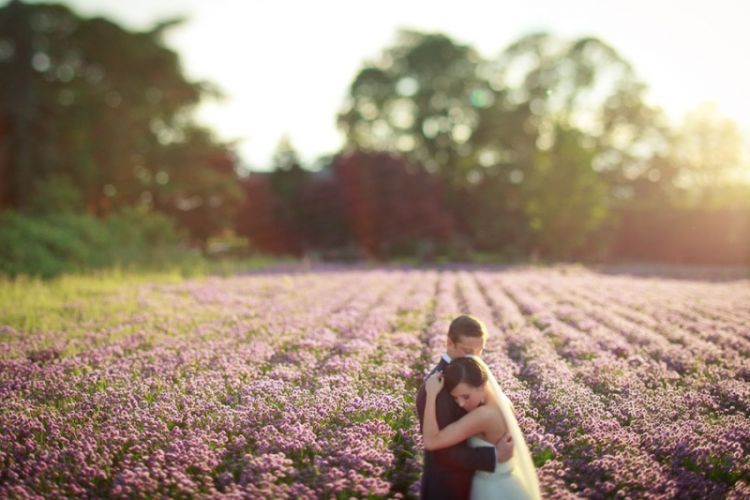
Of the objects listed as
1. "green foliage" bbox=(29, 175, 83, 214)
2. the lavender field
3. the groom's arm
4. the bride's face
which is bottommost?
the lavender field

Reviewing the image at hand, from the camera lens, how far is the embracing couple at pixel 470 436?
376cm

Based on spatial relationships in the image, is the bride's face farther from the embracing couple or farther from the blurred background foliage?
the blurred background foliage

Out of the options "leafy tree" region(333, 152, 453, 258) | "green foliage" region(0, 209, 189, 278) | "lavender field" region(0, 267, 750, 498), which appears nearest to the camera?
"lavender field" region(0, 267, 750, 498)

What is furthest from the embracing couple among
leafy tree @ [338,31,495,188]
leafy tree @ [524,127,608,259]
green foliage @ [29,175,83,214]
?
leafy tree @ [338,31,495,188]

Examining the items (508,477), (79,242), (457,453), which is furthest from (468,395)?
(79,242)

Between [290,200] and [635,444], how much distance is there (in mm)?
39086

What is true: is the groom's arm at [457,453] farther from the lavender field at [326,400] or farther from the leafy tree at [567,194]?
the leafy tree at [567,194]

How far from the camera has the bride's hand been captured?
3889 millimetres

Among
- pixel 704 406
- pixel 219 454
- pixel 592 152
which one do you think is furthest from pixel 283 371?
pixel 592 152

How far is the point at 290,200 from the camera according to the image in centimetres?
4253

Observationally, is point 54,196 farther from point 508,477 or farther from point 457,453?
point 508,477

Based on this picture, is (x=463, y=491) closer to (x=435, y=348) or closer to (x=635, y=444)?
(x=635, y=444)

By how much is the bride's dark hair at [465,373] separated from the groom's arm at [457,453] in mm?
165

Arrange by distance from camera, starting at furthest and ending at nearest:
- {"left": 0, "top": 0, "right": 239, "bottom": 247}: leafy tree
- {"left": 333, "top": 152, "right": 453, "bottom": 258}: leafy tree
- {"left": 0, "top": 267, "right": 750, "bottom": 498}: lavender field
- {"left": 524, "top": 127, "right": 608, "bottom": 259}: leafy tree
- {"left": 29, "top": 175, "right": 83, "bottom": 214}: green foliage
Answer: {"left": 333, "top": 152, "right": 453, "bottom": 258}: leafy tree → {"left": 524, "top": 127, "right": 608, "bottom": 259}: leafy tree → {"left": 0, "top": 0, "right": 239, "bottom": 247}: leafy tree → {"left": 29, "top": 175, "right": 83, "bottom": 214}: green foliage → {"left": 0, "top": 267, "right": 750, "bottom": 498}: lavender field
